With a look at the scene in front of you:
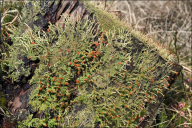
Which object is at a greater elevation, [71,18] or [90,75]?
[71,18]

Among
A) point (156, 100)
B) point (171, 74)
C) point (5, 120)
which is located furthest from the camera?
point (171, 74)

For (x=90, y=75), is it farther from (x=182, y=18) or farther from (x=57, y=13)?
(x=182, y=18)

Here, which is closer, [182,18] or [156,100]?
[156,100]

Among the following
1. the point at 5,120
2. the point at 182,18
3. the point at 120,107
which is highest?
the point at 182,18

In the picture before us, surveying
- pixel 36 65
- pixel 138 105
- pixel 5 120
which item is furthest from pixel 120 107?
pixel 5 120

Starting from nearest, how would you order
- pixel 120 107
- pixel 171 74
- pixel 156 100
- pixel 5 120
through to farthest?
pixel 5 120 < pixel 120 107 < pixel 156 100 < pixel 171 74

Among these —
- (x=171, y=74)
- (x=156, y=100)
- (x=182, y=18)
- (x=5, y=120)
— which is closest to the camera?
(x=5, y=120)

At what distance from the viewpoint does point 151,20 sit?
24.5 feet

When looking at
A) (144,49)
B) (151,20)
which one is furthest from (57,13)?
(151,20)

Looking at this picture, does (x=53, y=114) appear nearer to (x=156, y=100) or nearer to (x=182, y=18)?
(x=156, y=100)

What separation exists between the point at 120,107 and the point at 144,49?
3.77ft

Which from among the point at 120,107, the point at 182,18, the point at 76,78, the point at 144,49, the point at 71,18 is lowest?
the point at 120,107

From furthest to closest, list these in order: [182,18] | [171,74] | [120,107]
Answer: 1. [182,18]
2. [171,74]
3. [120,107]

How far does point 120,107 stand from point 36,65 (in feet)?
5.26
